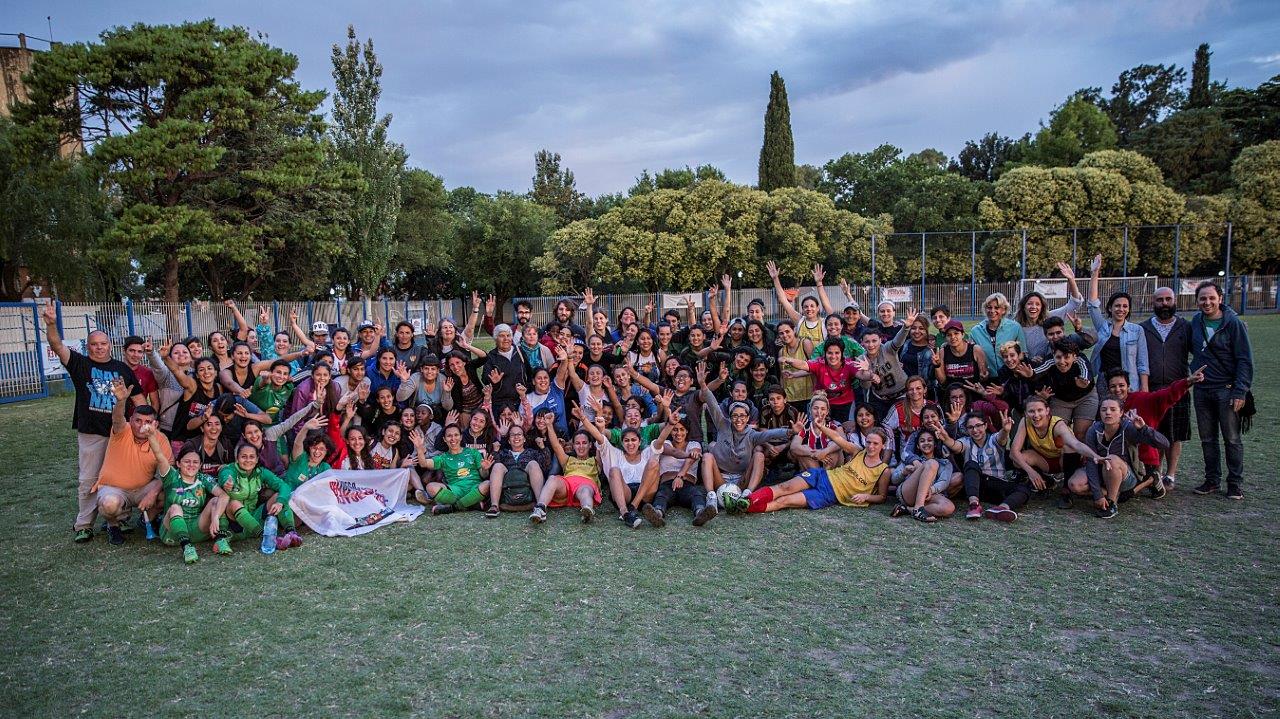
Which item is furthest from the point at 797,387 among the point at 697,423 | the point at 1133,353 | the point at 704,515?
the point at 1133,353

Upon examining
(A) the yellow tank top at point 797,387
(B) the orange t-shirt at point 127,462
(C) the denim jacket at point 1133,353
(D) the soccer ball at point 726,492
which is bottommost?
(D) the soccer ball at point 726,492

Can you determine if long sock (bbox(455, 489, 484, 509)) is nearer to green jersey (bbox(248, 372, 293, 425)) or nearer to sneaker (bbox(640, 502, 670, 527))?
sneaker (bbox(640, 502, 670, 527))

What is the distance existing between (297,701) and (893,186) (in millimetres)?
41328

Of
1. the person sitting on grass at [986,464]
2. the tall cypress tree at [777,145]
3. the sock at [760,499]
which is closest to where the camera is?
the person sitting on grass at [986,464]

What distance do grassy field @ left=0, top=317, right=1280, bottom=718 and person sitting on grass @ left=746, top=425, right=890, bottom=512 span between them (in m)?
0.24

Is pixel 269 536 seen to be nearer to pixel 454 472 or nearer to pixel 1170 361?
pixel 454 472

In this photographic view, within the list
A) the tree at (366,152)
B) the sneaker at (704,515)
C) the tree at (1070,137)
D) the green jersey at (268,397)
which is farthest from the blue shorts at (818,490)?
the tree at (1070,137)

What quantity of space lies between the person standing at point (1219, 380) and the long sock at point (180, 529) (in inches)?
334

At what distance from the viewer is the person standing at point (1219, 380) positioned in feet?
20.3

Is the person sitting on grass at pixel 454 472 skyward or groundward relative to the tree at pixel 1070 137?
groundward

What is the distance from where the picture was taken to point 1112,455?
19.6ft

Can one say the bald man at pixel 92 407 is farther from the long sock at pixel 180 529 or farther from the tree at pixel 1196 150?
the tree at pixel 1196 150

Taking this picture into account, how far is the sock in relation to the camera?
6363 millimetres

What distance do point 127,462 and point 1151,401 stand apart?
871cm
